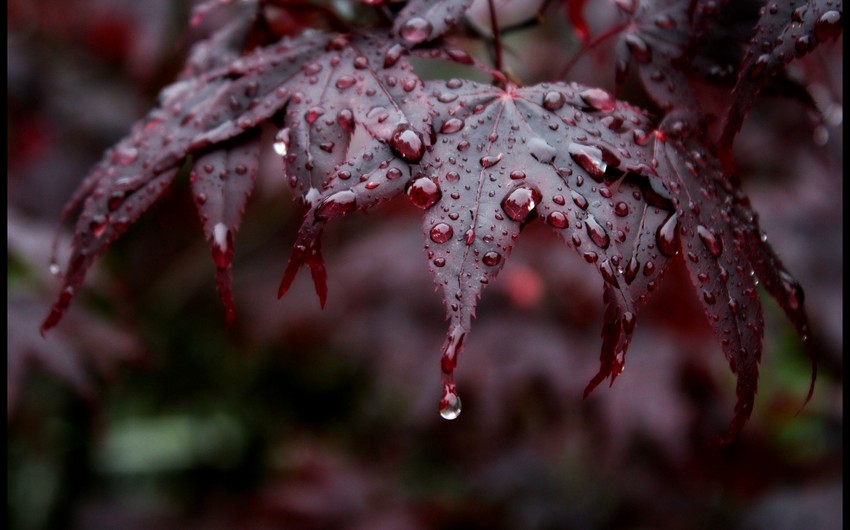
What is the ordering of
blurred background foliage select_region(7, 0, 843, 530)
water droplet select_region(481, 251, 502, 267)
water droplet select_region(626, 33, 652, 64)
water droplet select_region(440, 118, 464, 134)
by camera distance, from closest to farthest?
1. water droplet select_region(481, 251, 502, 267)
2. water droplet select_region(440, 118, 464, 134)
3. water droplet select_region(626, 33, 652, 64)
4. blurred background foliage select_region(7, 0, 843, 530)

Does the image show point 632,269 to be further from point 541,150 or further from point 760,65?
point 760,65

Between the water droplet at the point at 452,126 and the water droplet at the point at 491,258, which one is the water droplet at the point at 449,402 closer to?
the water droplet at the point at 491,258

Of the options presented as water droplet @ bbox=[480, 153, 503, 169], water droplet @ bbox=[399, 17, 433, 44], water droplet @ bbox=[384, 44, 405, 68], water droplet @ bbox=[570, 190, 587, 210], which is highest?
water droplet @ bbox=[399, 17, 433, 44]

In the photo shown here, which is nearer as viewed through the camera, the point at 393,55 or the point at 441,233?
the point at 441,233

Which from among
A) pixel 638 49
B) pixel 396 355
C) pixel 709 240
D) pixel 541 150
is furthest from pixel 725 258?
pixel 396 355

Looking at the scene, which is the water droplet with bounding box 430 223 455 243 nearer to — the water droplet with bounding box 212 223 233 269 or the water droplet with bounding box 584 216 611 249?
the water droplet with bounding box 584 216 611 249

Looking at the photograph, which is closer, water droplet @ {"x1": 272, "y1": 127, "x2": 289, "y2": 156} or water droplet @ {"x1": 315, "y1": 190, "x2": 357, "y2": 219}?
water droplet @ {"x1": 315, "y1": 190, "x2": 357, "y2": 219}

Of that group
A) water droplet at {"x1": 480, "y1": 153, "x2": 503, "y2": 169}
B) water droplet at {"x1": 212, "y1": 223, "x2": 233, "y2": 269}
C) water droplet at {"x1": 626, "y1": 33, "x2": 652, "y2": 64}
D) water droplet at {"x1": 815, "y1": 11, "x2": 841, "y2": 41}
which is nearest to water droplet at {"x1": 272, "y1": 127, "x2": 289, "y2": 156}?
water droplet at {"x1": 212, "y1": 223, "x2": 233, "y2": 269}
